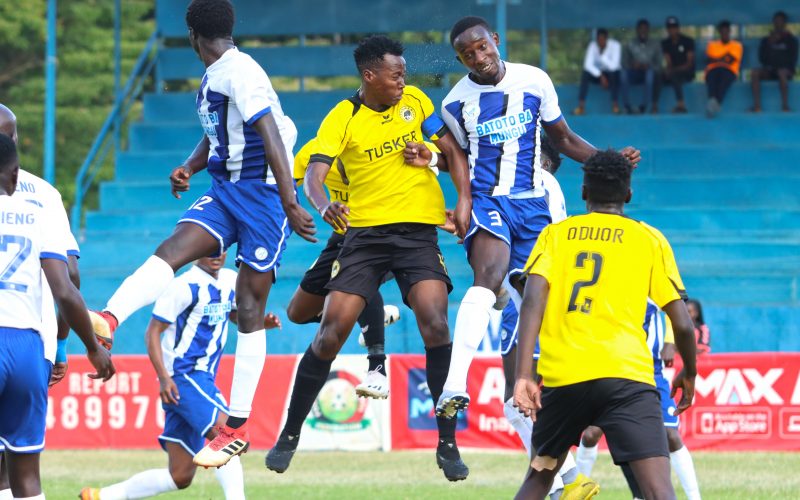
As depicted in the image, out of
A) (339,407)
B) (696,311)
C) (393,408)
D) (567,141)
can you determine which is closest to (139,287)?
(567,141)

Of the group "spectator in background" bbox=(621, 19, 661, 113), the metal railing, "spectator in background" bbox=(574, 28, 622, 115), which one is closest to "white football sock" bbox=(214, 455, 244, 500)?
the metal railing

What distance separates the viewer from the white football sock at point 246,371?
29.6 feet

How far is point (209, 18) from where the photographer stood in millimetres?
8812

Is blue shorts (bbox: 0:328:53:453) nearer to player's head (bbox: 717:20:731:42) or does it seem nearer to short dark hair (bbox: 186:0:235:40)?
short dark hair (bbox: 186:0:235:40)

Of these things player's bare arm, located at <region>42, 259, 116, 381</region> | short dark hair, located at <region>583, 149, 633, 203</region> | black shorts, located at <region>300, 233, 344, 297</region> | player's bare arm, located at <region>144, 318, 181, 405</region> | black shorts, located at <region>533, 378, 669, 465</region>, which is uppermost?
short dark hair, located at <region>583, 149, 633, 203</region>

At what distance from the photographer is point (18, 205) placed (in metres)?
7.39

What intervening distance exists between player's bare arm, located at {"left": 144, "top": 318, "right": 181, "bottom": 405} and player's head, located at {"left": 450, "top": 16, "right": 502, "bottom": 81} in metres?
4.09

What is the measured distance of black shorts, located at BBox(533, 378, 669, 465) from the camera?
7.10m

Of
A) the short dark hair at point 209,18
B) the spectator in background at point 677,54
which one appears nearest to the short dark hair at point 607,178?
the short dark hair at point 209,18

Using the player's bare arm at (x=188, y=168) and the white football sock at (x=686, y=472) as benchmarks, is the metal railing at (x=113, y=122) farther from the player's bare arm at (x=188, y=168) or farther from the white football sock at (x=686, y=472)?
the player's bare arm at (x=188, y=168)

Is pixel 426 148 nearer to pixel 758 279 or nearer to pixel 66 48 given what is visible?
pixel 758 279

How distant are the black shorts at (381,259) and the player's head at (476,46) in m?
1.15

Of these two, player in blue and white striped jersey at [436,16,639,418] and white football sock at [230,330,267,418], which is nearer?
player in blue and white striped jersey at [436,16,639,418]

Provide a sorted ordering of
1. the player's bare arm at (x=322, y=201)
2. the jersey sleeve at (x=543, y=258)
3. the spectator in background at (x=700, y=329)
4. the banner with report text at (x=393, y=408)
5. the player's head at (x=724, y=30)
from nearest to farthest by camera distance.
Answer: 1. the jersey sleeve at (x=543, y=258)
2. the player's bare arm at (x=322, y=201)
3. the banner with report text at (x=393, y=408)
4. the spectator in background at (x=700, y=329)
5. the player's head at (x=724, y=30)
